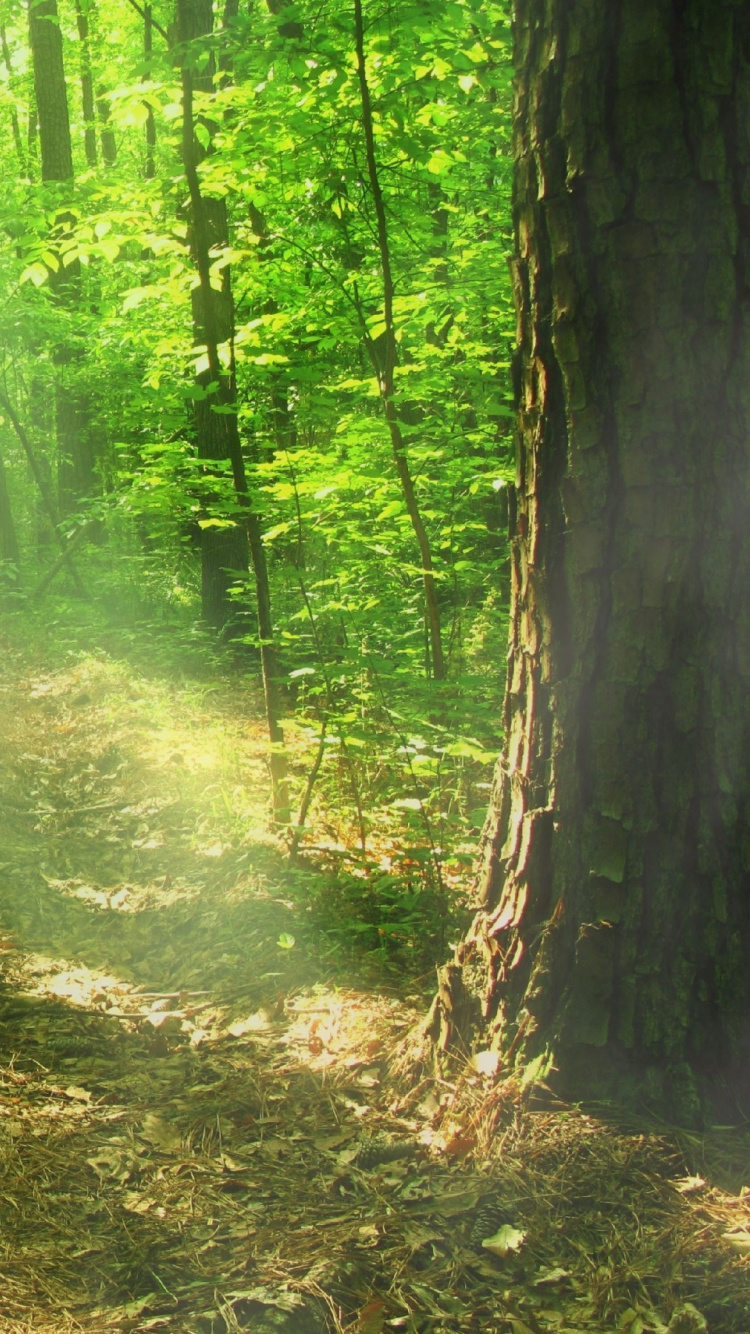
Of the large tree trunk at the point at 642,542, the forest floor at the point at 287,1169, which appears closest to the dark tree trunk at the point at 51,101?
the forest floor at the point at 287,1169

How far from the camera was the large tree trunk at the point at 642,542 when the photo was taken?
7.09ft

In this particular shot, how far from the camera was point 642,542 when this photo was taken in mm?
2205

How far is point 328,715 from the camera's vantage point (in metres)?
4.27

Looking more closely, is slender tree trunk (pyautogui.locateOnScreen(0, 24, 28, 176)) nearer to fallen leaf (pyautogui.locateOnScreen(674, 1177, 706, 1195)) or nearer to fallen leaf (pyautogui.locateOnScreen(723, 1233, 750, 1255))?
fallen leaf (pyautogui.locateOnScreen(674, 1177, 706, 1195))

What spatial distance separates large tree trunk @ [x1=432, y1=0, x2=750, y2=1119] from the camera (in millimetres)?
2160

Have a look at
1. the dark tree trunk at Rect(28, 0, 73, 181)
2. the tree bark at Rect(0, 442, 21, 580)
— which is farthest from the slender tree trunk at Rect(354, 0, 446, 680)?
the tree bark at Rect(0, 442, 21, 580)

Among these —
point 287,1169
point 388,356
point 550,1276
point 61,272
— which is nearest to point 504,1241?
point 550,1276

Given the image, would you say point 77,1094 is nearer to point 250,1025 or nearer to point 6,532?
point 250,1025

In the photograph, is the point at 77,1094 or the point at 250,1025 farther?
the point at 250,1025

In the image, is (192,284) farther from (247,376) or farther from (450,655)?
(450,655)

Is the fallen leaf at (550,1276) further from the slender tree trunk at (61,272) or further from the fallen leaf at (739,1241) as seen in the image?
the slender tree trunk at (61,272)

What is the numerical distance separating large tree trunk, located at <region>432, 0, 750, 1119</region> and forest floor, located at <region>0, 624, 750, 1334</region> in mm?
234

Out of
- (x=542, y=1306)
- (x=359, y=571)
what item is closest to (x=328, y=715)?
(x=359, y=571)

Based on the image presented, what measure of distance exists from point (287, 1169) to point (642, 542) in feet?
5.76
